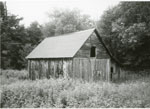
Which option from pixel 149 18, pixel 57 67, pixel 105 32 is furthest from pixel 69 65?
pixel 105 32

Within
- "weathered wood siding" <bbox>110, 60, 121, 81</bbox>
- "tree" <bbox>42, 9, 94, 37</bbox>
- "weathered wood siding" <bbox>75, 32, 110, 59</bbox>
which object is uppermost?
"tree" <bbox>42, 9, 94, 37</bbox>

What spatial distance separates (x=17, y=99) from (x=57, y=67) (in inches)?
322

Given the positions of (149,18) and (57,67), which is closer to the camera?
(57,67)

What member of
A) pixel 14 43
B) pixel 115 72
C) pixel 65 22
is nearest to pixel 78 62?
pixel 115 72

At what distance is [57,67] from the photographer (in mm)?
18578

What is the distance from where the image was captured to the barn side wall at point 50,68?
1758 cm

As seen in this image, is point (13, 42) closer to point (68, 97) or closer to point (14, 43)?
point (14, 43)

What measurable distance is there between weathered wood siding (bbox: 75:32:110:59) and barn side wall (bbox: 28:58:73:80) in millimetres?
1555

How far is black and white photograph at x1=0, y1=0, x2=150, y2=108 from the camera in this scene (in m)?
9.94

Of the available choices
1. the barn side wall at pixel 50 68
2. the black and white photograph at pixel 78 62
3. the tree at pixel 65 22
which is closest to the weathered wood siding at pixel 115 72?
the black and white photograph at pixel 78 62

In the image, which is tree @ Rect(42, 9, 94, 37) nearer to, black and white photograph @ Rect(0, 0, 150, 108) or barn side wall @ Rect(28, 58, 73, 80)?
black and white photograph @ Rect(0, 0, 150, 108)

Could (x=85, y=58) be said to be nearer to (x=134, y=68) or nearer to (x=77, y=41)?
(x=77, y=41)

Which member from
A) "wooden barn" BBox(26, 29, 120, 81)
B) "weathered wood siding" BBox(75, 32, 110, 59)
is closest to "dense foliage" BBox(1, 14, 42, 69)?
"wooden barn" BBox(26, 29, 120, 81)

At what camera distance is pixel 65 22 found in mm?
46875
